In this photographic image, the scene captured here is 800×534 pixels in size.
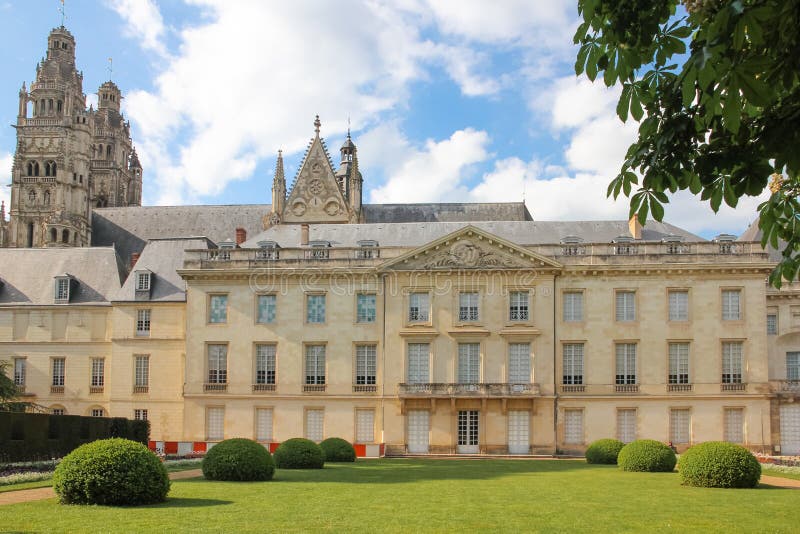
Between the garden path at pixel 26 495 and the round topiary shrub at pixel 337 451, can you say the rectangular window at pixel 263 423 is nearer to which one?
the round topiary shrub at pixel 337 451

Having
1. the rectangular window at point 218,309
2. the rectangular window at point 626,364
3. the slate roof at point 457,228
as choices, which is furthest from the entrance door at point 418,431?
the rectangular window at point 218,309

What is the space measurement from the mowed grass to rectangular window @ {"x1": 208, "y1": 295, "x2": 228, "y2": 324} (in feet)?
77.5

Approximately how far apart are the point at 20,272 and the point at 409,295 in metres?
24.5

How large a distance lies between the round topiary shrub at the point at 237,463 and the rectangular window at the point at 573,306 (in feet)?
84.1

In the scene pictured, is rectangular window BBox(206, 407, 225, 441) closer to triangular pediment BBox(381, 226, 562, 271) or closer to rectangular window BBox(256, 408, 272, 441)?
rectangular window BBox(256, 408, 272, 441)

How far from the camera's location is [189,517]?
16547 millimetres

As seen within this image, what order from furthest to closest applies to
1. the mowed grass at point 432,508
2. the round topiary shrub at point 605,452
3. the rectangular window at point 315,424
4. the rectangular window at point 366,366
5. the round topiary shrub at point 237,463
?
the rectangular window at point 315,424, the rectangular window at point 366,366, the round topiary shrub at point 605,452, the round topiary shrub at point 237,463, the mowed grass at point 432,508

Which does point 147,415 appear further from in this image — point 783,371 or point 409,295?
point 783,371

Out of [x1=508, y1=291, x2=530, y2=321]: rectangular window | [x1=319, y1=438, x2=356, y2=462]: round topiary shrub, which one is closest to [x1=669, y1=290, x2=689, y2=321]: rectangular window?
[x1=508, y1=291, x2=530, y2=321]: rectangular window

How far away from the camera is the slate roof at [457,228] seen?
52000 millimetres

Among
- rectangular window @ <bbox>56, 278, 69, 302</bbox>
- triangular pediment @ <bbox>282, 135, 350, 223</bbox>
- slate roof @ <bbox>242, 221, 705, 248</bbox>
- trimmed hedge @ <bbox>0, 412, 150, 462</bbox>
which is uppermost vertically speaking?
triangular pediment @ <bbox>282, 135, 350, 223</bbox>

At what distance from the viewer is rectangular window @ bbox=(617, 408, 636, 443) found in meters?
47.3

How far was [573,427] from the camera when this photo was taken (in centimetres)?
4744

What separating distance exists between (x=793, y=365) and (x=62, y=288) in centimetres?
4192
